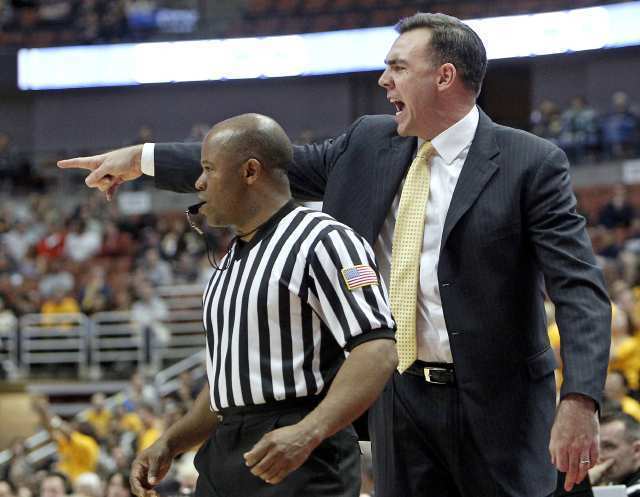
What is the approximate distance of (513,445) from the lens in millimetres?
3055

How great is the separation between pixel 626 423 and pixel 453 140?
2187 mm

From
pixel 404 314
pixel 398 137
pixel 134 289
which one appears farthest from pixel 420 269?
pixel 134 289

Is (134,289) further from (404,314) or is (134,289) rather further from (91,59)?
(404,314)

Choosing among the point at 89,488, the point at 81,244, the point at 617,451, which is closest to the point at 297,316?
the point at 617,451

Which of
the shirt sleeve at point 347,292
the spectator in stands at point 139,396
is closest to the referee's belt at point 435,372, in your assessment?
the shirt sleeve at point 347,292

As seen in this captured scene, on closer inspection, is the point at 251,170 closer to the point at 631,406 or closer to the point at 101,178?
the point at 101,178

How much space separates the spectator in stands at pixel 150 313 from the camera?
14.7 metres

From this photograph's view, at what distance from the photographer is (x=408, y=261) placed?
3137 millimetres

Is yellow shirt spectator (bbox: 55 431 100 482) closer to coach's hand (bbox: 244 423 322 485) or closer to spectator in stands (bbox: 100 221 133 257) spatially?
spectator in stands (bbox: 100 221 133 257)

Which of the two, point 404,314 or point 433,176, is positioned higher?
point 433,176

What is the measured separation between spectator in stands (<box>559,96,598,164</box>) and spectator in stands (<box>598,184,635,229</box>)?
246cm

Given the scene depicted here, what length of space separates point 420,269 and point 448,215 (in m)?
0.18

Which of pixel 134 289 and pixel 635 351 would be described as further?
pixel 134 289

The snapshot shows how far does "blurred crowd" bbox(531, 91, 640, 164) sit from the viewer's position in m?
16.4
